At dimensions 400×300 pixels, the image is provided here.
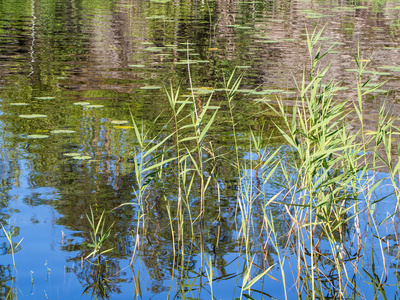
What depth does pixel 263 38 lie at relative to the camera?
11148 mm

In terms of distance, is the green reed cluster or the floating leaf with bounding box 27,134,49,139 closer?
the green reed cluster

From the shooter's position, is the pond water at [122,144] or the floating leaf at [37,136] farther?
the floating leaf at [37,136]

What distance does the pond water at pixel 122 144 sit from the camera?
274cm

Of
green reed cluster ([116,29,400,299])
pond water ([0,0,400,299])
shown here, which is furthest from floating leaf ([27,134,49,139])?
green reed cluster ([116,29,400,299])

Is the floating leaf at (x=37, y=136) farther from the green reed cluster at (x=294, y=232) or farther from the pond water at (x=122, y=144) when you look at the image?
the green reed cluster at (x=294, y=232)

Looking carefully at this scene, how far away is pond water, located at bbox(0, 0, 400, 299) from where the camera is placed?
2740mm

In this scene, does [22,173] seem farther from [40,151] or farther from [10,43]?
[10,43]

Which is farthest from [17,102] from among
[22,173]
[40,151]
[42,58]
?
[42,58]

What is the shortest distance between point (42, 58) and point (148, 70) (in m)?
1.81

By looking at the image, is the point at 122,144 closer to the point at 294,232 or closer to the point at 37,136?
the point at 37,136

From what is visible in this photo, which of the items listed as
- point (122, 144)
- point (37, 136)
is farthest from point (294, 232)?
point (37, 136)

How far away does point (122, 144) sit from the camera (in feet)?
15.0

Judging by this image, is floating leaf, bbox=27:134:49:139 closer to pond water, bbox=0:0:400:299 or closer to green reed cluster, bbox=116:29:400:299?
pond water, bbox=0:0:400:299

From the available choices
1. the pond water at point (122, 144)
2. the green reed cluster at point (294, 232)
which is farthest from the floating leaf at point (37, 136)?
the green reed cluster at point (294, 232)
